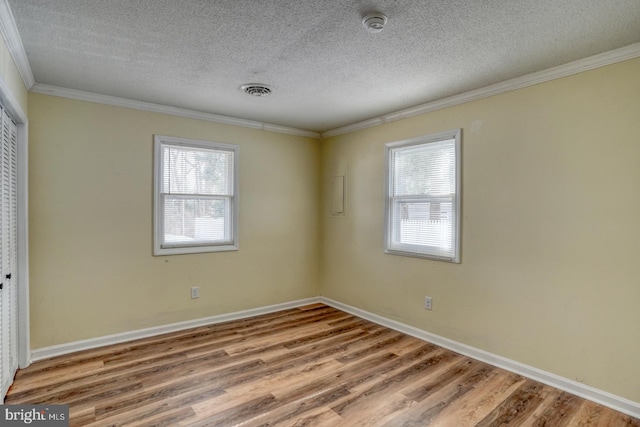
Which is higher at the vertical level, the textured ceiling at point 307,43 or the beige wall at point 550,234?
the textured ceiling at point 307,43

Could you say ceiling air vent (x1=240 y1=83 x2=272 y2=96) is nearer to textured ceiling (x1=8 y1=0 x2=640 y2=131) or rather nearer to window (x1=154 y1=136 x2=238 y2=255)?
textured ceiling (x1=8 y1=0 x2=640 y2=131)

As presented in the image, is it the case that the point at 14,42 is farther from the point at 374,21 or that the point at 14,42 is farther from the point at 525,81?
the point at 525,81

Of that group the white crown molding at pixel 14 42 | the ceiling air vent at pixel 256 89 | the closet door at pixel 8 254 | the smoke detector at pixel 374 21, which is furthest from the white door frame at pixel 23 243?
the smoke detector at pixel 374 21

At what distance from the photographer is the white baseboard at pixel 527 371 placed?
2.39 m

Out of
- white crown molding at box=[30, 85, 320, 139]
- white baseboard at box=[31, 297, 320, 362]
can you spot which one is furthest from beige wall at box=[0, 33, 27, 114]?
white baseboard at box=[31, 297, 320, 362]

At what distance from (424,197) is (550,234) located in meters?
1.22

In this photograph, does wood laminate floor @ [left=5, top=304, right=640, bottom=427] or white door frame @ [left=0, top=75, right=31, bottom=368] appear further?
white door frame @ [left=0, top=75, right=31, bottom=368]

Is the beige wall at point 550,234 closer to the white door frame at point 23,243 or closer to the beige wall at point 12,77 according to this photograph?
the beige wall at point 12,77

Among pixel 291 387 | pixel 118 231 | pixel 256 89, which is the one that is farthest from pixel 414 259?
pixel 118 231

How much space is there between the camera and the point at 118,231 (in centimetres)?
350

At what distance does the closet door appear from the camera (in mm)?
2355

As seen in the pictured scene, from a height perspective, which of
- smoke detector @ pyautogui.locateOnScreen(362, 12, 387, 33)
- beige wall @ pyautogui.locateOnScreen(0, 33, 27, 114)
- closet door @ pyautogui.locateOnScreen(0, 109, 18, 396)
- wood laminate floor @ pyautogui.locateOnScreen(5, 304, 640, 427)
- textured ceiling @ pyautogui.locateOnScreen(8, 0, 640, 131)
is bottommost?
wood laminate floor @ pyautogui.locateOnScreen(5, 304, 640, 427)

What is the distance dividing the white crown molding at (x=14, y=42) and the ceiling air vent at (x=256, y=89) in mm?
1531

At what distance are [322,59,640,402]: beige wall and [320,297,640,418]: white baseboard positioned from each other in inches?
2.0
